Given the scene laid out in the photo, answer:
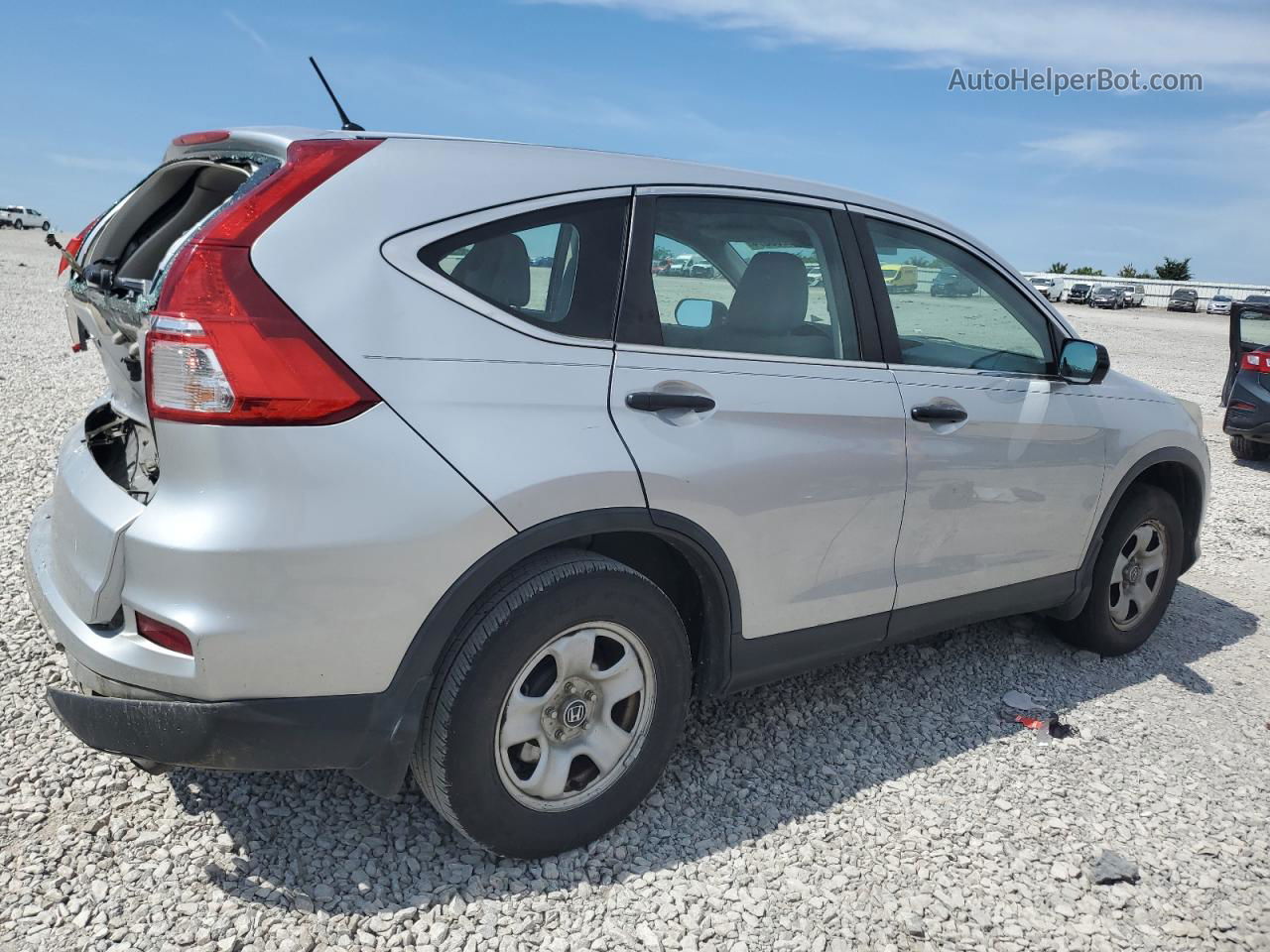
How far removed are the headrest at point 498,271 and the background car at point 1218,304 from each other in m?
55.3

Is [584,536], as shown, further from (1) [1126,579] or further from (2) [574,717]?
(1) [1126,579]

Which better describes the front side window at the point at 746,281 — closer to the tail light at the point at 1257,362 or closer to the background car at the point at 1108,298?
the tail light at the point at 1257,362

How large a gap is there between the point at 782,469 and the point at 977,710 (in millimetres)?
1703

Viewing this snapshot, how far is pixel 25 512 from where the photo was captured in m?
5.59

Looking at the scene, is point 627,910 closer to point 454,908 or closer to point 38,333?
point 454,908

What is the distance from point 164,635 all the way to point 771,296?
1.99m

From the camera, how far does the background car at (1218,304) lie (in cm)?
4971

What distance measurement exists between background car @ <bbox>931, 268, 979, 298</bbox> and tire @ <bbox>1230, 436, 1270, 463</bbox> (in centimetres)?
787

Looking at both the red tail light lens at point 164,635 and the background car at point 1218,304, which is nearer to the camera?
the red tail light lens at point 164,635

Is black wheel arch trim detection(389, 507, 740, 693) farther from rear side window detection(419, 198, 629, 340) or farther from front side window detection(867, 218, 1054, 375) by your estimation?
front side window detection(867, 218, 1054, 375)

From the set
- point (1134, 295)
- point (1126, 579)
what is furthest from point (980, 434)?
point (1134, 295)

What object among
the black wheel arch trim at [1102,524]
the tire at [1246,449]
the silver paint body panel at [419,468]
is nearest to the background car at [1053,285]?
the tire at [1246,449]

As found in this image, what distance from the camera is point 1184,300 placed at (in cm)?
5172

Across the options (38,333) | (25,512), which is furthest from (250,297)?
(38,333)
